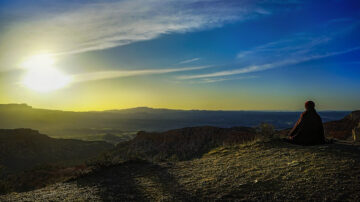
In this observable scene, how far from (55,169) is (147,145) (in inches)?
722

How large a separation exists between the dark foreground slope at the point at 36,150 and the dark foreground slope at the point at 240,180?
1761 inches

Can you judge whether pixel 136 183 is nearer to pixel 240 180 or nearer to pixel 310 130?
pixel 240 180

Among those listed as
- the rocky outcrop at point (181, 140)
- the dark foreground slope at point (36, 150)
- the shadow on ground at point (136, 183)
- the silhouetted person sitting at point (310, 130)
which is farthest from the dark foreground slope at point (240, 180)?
the dark foreground slope at point (36, 150)

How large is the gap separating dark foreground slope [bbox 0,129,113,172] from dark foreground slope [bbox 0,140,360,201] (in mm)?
44733

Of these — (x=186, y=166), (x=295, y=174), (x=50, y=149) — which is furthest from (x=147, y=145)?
(x=295, y=174)

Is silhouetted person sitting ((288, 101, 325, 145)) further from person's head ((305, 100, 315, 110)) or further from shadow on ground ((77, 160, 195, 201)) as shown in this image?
shadow on ground ((77, 160, 195, 201))

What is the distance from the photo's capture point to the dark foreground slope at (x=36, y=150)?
171 feet

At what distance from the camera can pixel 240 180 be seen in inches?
269

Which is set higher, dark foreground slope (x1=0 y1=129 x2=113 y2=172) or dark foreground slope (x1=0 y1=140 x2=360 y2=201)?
dark foreground slope (x1=0 y1=140 x2=360 y2=201)

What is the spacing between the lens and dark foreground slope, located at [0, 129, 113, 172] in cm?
5217

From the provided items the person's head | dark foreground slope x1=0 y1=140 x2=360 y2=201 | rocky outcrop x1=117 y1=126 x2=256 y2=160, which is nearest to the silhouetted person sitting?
the person's head

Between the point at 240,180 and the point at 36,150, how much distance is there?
65235 mm

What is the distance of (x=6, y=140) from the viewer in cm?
5928

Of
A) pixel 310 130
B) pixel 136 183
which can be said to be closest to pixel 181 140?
pixel 310 130
